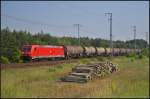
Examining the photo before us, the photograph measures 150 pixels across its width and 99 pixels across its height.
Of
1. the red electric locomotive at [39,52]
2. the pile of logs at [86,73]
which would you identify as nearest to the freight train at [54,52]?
the red electric locomotive at [39,52]

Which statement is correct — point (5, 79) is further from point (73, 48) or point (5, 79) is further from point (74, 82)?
point (73, 48)

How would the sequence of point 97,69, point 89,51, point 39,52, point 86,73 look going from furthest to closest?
point 89,51
point 39,52
point 97,69
point 86,73

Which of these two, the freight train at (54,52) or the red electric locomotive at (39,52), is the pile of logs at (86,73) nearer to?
the red electric locomotive at (39,52)

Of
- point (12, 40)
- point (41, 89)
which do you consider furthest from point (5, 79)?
point (12, 40)

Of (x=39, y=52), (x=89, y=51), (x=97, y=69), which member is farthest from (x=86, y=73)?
(x=89, y=51)

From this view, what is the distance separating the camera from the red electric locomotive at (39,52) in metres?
41.5

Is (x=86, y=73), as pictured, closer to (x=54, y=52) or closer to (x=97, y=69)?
(x=97, y=69)

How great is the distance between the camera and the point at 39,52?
142ft

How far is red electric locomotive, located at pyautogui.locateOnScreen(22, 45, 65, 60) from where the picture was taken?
41.5 m

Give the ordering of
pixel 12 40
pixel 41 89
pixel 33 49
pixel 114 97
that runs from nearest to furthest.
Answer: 1. pixel 114 97
2. pixel 41 89
3. pixel 33 49
4. pixel 12 40

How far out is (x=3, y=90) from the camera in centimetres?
1748

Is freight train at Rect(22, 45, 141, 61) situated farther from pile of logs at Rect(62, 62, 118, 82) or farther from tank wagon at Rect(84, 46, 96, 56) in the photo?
pile of logs at Rect(62, 62, 118, 82)

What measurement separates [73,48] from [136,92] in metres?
40.7

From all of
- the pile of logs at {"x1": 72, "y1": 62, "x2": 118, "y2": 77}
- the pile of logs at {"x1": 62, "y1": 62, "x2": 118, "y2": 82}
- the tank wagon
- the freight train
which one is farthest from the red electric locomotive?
the tank wagon
